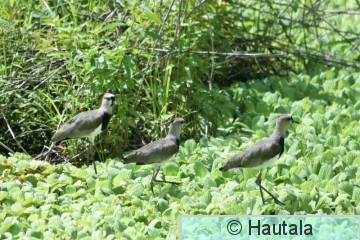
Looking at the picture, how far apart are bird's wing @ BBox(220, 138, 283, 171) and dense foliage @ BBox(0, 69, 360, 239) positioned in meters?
0.21

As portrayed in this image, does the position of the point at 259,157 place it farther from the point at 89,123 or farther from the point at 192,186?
the point at 89,123

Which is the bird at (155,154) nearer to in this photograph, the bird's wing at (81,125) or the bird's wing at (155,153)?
the bird's wing at (155,153)

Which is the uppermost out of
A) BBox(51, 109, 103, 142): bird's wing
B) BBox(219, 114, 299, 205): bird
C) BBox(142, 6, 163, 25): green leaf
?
BBox(142, 6, 163, 25): green leaf

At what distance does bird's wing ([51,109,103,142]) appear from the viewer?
7145mm

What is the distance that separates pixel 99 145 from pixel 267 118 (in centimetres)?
156

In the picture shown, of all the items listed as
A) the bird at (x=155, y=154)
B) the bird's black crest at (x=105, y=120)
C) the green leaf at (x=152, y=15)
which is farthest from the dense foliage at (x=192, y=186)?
the green leaf at (x=152, y=15)

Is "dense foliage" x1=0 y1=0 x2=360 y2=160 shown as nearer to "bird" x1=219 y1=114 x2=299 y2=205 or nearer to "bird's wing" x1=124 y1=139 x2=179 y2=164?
"bird's wing" x1=124 y1=139 x2=179 y2=164

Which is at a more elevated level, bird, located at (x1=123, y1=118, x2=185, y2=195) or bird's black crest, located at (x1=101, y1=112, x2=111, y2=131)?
bird's black crest, located at (x1=101, y1=112, x2=111, y2=131)

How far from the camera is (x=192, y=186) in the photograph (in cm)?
687

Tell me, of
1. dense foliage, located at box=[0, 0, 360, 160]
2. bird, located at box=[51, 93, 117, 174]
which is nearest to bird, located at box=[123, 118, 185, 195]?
bird, located at box=[51, 93, 117, 174]

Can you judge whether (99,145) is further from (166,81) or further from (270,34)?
(270,34)

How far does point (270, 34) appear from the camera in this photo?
9961 millimetres

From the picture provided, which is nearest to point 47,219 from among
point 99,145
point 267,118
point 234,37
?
point 99,145

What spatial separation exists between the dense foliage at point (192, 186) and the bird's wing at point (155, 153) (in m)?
0.19
